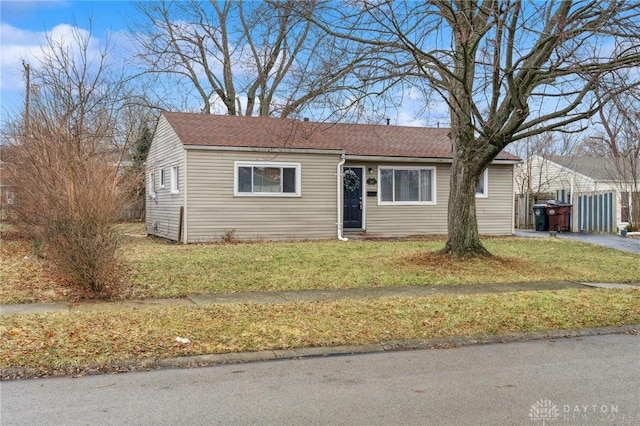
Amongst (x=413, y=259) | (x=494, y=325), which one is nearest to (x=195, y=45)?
(x=413, y=259)

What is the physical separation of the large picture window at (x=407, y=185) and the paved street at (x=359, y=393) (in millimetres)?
14431

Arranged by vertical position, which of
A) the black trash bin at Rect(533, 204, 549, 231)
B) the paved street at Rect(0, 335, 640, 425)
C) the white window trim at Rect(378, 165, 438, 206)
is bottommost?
the paved street at Rect(0, 335, 640, 425)

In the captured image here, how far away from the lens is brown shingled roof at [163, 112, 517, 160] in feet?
59.1

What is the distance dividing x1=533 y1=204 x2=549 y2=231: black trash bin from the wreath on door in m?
9.07

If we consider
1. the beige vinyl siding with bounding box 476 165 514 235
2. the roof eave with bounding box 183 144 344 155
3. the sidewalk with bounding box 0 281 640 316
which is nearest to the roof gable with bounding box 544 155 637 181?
the beige vinyl siding with bounding box 476 165 514 235

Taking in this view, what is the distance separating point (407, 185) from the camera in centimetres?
2075

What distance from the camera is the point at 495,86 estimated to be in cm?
1093

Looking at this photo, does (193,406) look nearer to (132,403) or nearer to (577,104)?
(132,403)

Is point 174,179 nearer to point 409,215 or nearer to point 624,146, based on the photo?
point 409,215

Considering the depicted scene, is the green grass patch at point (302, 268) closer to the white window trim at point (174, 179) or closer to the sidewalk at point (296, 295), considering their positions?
the sidewalk at point (296, 295)

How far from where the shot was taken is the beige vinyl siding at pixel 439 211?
20.2 meters

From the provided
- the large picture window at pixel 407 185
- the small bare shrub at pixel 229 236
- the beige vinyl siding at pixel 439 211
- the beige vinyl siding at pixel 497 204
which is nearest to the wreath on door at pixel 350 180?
the beige vinyl siding at pixel 439 211

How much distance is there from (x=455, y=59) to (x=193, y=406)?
9.24 m

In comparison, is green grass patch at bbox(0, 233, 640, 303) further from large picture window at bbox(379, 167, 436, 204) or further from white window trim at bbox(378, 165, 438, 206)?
large picture window at bbox(379, 167, 436, 204)
